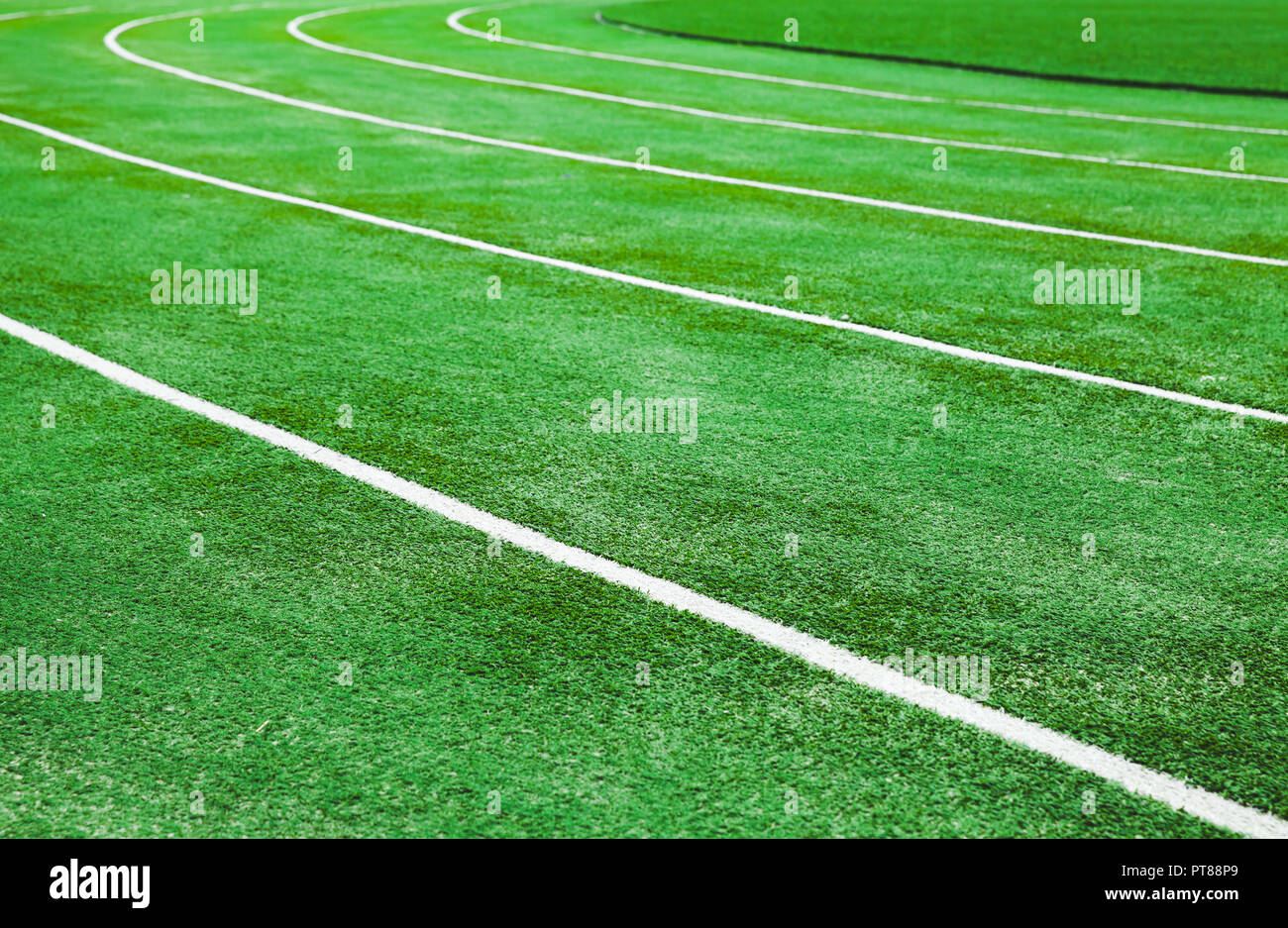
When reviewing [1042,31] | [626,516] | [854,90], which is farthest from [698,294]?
[1042,31]

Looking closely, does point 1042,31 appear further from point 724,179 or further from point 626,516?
point 626,516

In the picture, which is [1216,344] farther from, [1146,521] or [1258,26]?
[1258,26]

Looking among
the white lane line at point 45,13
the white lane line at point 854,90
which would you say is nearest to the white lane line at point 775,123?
the white lane line at point 854,90

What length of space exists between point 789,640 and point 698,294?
4.52 metres

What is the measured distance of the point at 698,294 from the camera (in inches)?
339

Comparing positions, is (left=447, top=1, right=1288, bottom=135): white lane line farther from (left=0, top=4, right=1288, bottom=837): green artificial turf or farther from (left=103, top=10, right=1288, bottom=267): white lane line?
(left=103, top=10, right=1288, bottom=267): white lane line

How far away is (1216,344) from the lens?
7.64 metres

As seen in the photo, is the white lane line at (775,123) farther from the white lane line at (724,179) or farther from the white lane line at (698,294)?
the white lane line at (698,294)

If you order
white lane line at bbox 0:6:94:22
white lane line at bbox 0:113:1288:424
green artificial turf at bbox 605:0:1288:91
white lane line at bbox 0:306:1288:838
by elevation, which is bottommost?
white lane line at bbox 0:306:1288:838

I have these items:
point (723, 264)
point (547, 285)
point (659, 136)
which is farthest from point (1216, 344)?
point (659, 136)

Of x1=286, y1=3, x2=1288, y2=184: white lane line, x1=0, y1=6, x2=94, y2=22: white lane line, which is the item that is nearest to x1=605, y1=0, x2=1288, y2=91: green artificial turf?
x1=286, y1=3, x2=1288, y2=184: white lane line

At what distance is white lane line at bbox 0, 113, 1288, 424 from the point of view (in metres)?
6.84

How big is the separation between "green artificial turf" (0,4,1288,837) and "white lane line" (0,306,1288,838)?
80 mm
